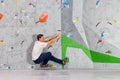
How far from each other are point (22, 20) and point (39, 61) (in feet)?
4.00

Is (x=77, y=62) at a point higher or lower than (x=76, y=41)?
lower

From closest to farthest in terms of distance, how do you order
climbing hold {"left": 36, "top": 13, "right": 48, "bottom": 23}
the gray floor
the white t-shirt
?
the gray floor
the white t-shirt
climbing hold {"left": 36, "top": 13, "right": 48, "bottom": 23}

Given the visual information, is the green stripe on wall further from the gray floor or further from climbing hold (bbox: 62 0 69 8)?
the gray floor

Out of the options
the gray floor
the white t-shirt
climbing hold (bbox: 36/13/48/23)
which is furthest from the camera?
climbing hold (bbox: 36/13/48/23)

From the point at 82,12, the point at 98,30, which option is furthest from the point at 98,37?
the point at 82,12

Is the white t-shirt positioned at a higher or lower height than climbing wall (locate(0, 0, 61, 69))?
lower

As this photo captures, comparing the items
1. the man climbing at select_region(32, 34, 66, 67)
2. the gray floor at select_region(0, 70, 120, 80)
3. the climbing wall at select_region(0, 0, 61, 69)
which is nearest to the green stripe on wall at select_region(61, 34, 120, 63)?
the climbing wall at select_region(0, 0, 61, 69)

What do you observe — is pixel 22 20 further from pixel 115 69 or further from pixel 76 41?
pixel 115 69

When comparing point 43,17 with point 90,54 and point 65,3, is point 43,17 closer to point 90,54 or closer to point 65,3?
point 65,3

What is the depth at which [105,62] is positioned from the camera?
29.5 feet

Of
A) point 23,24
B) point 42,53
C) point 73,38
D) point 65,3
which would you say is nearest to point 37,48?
point 42,53

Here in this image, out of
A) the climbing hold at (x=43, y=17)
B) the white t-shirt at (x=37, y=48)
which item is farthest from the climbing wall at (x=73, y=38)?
the white t-shirt at (x=37, y=48)

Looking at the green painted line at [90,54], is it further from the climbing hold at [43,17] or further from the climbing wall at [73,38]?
the climbing hold at [43,17]

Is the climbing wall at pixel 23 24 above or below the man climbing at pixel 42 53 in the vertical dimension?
above
